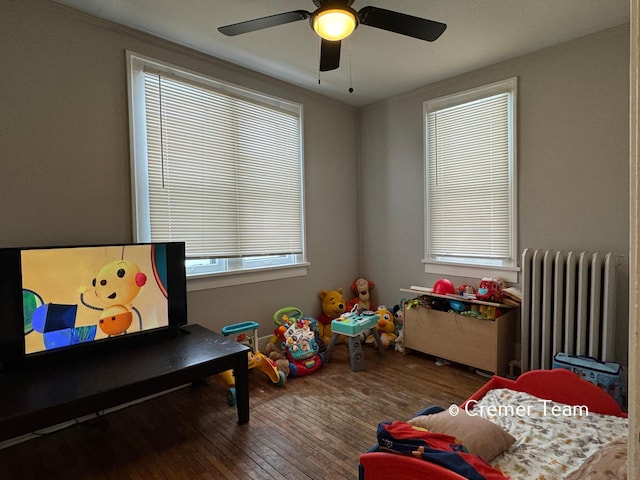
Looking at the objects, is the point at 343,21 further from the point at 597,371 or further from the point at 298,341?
the point at 597,371

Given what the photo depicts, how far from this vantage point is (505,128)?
3.16 m

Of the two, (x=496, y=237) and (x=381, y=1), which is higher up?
(x=381, y=1)

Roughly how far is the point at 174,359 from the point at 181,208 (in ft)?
3.95

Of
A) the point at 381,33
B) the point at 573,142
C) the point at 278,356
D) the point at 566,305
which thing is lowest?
the point at 278,356

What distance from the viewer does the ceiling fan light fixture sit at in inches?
69.9

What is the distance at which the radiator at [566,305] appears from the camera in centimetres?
249

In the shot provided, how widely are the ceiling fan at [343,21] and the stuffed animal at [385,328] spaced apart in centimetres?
265

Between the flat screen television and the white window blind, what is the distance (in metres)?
0.37

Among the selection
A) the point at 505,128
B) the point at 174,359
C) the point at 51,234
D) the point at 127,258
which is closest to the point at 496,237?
the point at 505,128

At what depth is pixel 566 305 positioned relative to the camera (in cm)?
263

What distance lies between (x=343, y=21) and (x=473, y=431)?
79.5 inches

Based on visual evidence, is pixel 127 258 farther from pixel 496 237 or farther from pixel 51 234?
pixel 496 237

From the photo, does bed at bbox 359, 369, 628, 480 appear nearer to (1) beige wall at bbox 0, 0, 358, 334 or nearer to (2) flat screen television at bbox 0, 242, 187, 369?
(2) flat screen television at bbox 0, 242, 187, 369

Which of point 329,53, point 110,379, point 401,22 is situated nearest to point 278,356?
point 110,379
